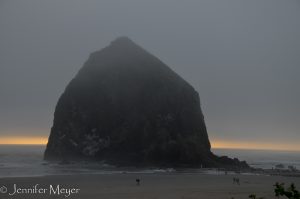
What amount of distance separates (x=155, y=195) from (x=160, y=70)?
63595 mm

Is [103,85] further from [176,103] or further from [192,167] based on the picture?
[192,167]

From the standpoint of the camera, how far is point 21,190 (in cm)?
3278

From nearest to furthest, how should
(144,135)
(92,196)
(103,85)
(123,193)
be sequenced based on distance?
1. (92,196)
2. (123,193)
3. (144,135)
4. (103,85)

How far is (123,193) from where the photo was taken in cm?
3259

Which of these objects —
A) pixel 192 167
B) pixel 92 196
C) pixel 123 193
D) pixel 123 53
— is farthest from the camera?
pixel 123 53

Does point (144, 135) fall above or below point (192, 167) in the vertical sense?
above

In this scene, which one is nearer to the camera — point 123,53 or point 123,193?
point 123,193

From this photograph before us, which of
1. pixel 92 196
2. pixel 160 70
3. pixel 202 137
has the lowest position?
pixel 92 196

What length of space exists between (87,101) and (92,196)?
63.3 meters

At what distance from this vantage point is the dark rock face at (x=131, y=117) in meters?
78.0

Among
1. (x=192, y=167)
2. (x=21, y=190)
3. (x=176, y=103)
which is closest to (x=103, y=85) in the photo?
(x=176, y=103)

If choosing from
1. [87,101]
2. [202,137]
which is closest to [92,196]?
[202,137]

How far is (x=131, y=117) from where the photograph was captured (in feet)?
281

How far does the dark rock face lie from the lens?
78.0 meters
